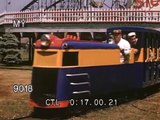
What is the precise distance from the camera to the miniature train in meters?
11.0

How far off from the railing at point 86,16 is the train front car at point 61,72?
19.5 meters

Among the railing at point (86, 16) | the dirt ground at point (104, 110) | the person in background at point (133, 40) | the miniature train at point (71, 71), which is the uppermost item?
the railing at point (86, 16)

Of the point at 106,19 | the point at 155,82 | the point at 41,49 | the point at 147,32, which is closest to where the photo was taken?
the point at 41,49

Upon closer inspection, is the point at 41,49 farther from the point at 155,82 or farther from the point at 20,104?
the point at 155,82

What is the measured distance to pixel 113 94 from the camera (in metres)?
13.5

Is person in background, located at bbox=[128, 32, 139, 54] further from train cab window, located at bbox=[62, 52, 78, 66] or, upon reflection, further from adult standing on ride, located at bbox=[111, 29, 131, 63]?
train cab window, located at bbox=[62, 52, 78, 66]

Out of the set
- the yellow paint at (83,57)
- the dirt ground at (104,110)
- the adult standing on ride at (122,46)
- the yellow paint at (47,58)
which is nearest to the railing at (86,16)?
the dirt ground at (104,110)

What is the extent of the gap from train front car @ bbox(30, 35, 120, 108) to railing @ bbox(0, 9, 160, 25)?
19471 millimetres

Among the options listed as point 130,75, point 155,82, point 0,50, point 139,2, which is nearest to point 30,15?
point 0,50

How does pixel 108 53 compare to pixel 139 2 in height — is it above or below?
below

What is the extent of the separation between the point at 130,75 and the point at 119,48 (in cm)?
105

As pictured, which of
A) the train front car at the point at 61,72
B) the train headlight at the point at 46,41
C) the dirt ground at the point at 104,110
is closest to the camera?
the train front car at the point at 61,72

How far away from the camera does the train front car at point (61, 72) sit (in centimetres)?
1101

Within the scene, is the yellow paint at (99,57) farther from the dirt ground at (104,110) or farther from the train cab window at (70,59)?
the dirt ground at (104,110)
